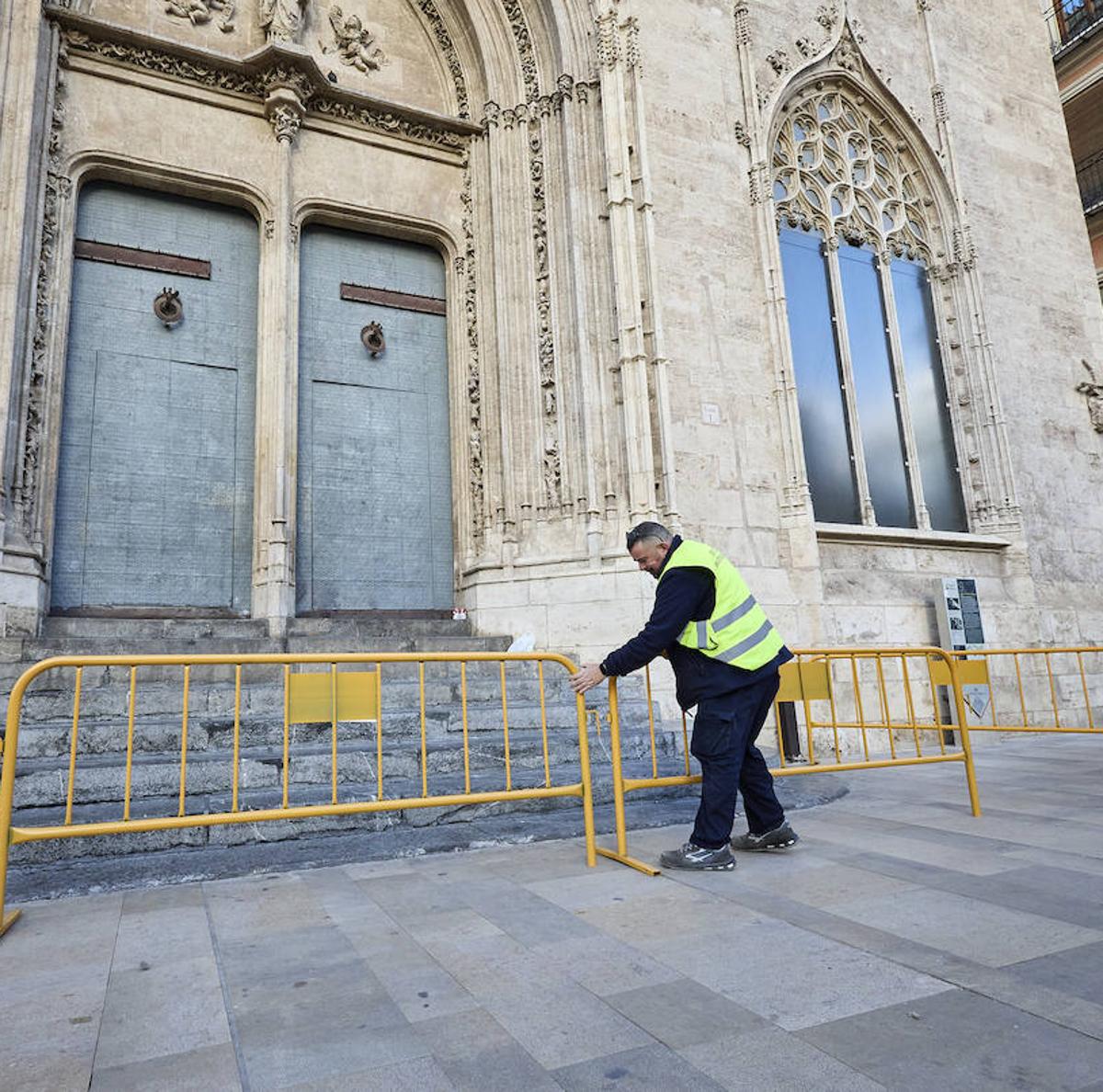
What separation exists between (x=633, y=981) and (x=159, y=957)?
1.71 m

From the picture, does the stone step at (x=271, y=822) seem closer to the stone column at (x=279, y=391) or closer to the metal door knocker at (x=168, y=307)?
the stone column at (x=279, y=391)

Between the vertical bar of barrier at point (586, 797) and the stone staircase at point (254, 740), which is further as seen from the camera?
the stone staircase at point (254, 740)

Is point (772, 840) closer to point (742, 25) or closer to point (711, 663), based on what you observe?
point (711, 663)

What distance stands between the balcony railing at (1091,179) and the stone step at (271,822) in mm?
21018

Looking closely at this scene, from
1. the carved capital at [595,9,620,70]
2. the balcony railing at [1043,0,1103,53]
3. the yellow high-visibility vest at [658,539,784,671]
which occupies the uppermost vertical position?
the balcony railing at [1043,0,1103,53]

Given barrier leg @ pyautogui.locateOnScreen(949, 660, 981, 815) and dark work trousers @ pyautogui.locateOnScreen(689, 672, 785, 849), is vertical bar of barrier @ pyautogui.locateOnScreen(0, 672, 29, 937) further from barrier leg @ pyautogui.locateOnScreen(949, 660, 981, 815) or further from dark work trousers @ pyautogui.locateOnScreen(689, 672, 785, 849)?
barrier leg @ pyautogui.locateOnScreen(949, 660, 981, 815)

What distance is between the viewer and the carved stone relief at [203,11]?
9477 mm

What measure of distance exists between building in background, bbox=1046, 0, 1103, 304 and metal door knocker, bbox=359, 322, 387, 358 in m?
16.1

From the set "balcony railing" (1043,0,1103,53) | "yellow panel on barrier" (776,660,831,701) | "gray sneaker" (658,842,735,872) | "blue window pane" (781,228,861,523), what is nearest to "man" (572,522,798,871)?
"gray sneaker" (658,842,735,872)

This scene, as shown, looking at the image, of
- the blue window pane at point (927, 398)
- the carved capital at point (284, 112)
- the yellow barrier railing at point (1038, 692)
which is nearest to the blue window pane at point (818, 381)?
the blue window pane at point (927, 398)

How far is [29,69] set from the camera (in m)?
8.08

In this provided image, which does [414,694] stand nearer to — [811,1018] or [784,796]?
[784,796]

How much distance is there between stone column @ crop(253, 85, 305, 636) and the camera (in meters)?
8.73

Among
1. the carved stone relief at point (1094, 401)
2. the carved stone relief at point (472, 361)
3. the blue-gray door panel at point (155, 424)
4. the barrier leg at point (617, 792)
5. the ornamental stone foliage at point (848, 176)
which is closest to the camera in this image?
the barrier leg at point (617, 792)
